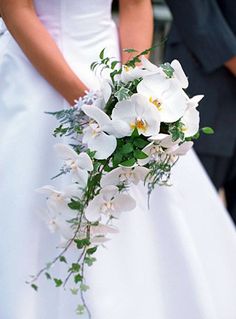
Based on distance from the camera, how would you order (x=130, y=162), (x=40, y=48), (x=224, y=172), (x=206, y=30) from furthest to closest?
1. (x=224, y=172)
2. (x=206, y=30)
3. (x=40, y=48)
4. (x=130, y=162)

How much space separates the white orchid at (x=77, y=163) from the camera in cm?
196

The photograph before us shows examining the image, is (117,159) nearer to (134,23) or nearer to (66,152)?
(66,152)

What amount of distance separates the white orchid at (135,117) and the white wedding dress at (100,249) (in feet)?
1.49

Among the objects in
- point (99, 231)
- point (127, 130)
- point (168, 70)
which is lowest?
point (99, 231)

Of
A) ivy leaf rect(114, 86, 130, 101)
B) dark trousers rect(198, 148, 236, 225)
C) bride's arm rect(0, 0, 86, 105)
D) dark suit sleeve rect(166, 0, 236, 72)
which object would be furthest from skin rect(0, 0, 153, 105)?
dark trousers rect(198, 148, 236, 225)

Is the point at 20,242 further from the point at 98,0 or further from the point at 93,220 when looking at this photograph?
the point at 98,0

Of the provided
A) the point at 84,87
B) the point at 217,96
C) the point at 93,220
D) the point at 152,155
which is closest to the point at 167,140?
the point at 152,155

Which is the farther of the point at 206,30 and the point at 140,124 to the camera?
the point at 206,30

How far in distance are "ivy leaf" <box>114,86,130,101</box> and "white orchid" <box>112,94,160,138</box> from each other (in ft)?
0.03

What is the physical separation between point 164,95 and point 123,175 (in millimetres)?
222

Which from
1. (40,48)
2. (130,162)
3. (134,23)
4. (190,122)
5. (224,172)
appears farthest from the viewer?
(224,172)

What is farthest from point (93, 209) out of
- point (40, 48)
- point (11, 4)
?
point (11, 4)

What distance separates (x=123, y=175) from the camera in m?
2.00

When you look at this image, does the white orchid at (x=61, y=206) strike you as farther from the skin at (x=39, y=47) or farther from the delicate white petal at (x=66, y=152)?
the skin at (x=39, y=47)
